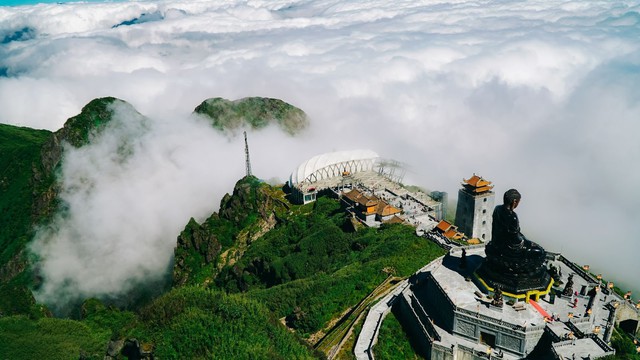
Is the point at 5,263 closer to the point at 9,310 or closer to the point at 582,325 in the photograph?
the point at 9,310

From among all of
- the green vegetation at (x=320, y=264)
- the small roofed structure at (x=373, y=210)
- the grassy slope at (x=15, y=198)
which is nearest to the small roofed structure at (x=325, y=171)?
the green vegetation at (x=320, y=264)

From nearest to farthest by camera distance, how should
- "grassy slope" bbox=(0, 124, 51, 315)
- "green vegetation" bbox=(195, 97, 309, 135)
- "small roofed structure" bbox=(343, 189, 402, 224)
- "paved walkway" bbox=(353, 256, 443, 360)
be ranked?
"paved walkway" bbox=(353, 256, 443, 360) < "small roofed structure" bbox=(343, 189, 402, 224) < "grassy slope" bbox=(0, 124, 51, 315) < "green vegetation" bbox=(195, 97, 309, 135)

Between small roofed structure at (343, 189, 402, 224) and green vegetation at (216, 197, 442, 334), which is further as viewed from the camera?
small roofed structure at (343, 189, 402, 224)

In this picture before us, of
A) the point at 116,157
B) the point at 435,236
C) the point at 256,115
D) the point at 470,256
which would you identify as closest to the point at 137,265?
the point at 116,157

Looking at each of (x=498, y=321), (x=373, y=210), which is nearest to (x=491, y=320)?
(x=498, y=321)

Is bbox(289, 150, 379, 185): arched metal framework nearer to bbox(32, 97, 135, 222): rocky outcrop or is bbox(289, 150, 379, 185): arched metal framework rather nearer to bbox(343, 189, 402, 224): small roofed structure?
bbox(343, 189, 402, 224): small roofed structure

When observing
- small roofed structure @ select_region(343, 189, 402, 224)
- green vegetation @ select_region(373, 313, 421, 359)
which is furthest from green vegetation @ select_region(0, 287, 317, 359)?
small roofed structure @ select_region(343, 189, 402, 224)
